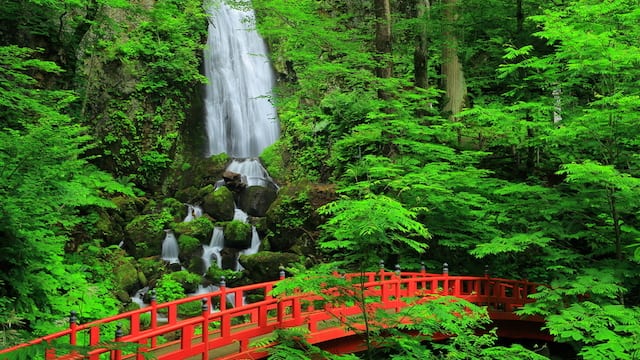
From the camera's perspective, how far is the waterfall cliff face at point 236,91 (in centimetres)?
2178

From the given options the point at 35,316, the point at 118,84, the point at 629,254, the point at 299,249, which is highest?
the point at 118,84

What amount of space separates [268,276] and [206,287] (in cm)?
212

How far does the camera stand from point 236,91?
23.3 meters

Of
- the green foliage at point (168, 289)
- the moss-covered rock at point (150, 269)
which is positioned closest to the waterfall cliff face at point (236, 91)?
the moss-covered rock at point (150, 269)

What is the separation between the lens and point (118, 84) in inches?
728

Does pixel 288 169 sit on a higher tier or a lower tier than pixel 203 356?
higher

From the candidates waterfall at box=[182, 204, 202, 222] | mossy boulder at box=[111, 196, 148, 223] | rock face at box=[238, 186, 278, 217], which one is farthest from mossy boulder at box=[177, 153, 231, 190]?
mossy boulder at box=[111, 196, 148, 223]

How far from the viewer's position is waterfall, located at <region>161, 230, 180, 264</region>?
15.5m

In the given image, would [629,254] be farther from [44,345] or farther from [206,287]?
[206,287]

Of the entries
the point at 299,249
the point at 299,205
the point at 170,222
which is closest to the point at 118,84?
the point at 170,222

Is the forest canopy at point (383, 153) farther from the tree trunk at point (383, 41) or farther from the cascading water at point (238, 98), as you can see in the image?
the cascading water at point (238, 98)

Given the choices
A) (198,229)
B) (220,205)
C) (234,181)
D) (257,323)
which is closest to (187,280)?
(198,229)

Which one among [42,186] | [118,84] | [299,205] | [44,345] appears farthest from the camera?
[118,84]

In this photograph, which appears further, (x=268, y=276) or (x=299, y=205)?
(x=299, y=205)
